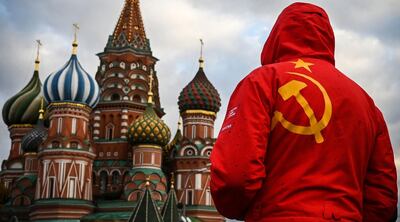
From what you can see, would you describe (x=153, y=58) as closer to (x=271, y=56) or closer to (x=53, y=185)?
(x=53, y=185)

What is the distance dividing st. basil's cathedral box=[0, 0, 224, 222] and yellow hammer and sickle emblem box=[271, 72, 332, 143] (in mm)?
24161

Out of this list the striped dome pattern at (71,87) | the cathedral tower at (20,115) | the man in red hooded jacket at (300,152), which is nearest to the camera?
the man in red hooded jacket at (300,152)

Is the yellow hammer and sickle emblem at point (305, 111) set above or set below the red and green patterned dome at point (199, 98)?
below

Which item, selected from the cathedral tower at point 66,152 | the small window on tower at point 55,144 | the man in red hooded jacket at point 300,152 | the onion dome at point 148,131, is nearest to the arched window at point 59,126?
the cathedral tower at point 66,152

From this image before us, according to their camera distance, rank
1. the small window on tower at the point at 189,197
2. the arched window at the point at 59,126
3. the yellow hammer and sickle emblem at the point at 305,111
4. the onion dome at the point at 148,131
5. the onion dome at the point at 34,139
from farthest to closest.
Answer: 1. the onion dome at the point at 34,139
2. the small window on tower at the point at 189,197
3. the onion dome at the point at 148,131
4. the arched window at the point at 59,126
5. the yellow hammer and sickle emblem at the point at 305,111

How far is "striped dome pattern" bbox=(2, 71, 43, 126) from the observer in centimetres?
4184

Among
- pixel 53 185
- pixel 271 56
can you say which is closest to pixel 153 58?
pixel 53 185

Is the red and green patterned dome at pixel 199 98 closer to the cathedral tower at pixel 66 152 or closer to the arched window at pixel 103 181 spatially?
the cathedral tower at pixel 66 152

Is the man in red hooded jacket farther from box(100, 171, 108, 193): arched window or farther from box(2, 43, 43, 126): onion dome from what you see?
box(2, 43, 43, 126): onion dome

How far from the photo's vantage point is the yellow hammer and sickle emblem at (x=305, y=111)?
3012 mm

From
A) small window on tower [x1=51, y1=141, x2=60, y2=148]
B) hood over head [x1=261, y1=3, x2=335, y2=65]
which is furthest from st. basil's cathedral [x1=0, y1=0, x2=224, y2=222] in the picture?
hood over head [x1=261, y1=3, x2=335, y2=65]

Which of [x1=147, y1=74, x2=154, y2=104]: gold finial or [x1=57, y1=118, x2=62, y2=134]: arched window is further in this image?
[x1=147, y1=74, x2=154, y2=104]: gold finial

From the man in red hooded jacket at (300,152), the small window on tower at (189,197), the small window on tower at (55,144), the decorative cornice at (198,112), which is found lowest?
the man in red hooded jacket at (300,152)

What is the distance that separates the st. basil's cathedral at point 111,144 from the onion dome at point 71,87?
5 cm
